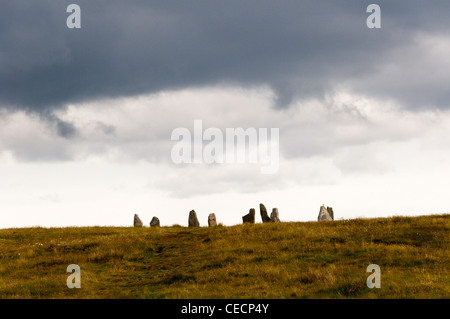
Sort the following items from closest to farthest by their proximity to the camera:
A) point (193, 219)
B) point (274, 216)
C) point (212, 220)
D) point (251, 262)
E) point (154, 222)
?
point (251, 262)
point (212, 220)
point (274, 216)
point (193, 219)
point (154, 222)

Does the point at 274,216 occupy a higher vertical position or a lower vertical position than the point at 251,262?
higher

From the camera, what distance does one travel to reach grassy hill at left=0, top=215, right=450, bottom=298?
22188mm

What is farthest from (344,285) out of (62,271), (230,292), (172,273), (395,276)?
(62,271)

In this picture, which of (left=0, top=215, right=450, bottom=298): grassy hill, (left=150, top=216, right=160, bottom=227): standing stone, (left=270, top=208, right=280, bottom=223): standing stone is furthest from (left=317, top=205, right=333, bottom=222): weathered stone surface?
(left=150, top=216, right=160, bottom=227): standing stone

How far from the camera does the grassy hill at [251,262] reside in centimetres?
2219

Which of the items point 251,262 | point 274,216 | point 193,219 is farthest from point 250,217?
point 251,262

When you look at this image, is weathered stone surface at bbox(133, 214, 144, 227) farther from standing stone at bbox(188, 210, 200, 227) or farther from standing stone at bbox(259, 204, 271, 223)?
standing stone at bbox(259, 204, 271, 223)

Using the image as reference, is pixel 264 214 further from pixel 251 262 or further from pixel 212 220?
pixel 251 262

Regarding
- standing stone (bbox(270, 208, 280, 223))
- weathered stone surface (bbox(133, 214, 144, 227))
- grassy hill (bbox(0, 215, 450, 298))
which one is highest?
standing stone (bbox(270, 208, 280, 223))

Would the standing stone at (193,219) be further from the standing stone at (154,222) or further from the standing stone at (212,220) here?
the standing stone at (154,222)

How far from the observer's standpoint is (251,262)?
28.2 m

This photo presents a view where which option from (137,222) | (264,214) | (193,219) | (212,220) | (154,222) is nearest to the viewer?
(212,220)

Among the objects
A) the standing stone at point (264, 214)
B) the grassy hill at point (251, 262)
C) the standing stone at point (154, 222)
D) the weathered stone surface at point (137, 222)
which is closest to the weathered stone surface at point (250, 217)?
the standing stone at point (264, 214)
